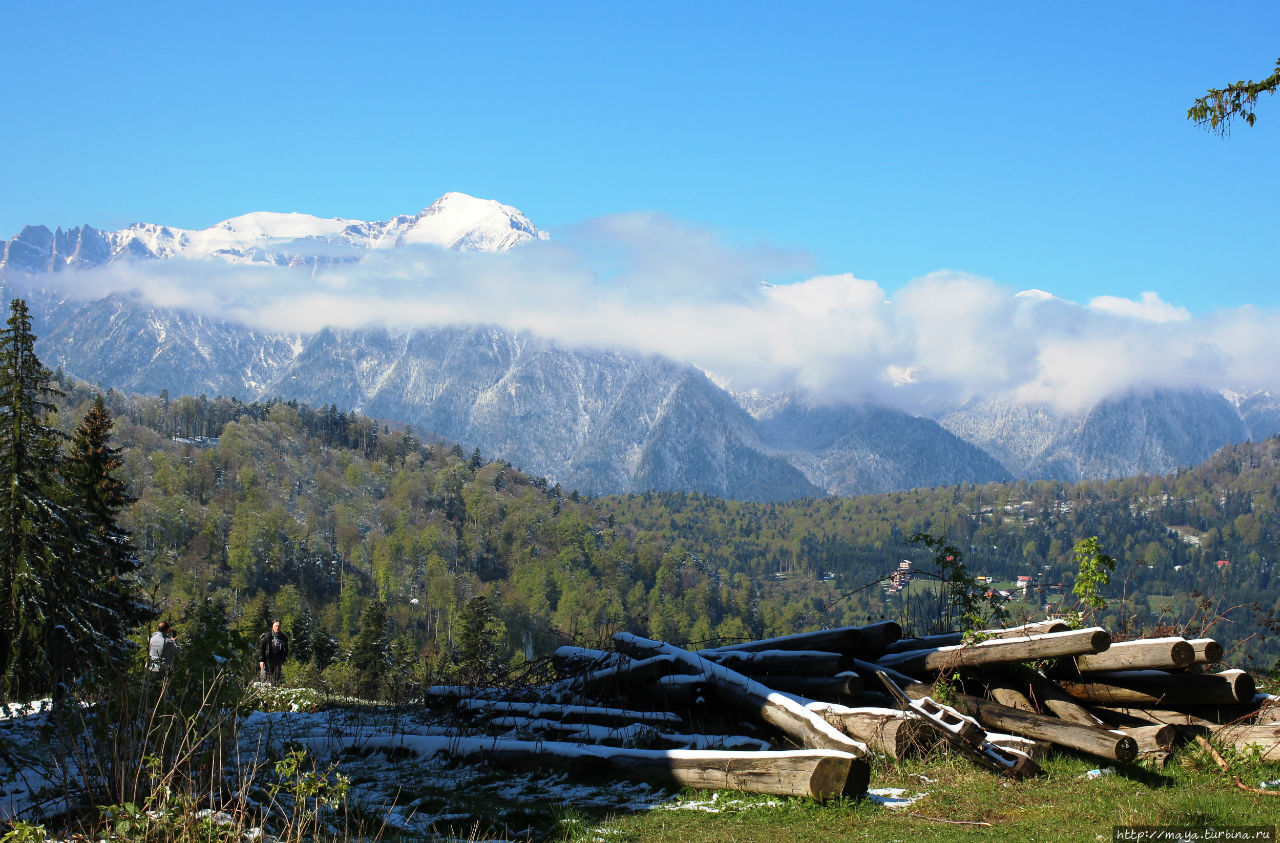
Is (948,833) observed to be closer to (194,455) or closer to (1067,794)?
(1067,794)

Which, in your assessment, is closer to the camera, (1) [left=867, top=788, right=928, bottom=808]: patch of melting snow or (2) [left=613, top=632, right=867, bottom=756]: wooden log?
(1) [left=867, top=788, right=928, bottom=808]: patch of melting snow

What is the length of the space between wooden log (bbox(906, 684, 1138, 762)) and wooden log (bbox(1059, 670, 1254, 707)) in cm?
134

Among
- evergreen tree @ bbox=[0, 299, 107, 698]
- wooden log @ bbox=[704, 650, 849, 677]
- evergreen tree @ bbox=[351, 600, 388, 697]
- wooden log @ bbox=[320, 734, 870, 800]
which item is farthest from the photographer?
evergreen tree @ bbox=[351, 600, 388, 697]

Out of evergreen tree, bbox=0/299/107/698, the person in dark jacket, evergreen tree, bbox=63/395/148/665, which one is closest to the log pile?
the person in dark jacket

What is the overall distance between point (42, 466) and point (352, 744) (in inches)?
1037

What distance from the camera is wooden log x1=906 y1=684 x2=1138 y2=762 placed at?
29.5ft

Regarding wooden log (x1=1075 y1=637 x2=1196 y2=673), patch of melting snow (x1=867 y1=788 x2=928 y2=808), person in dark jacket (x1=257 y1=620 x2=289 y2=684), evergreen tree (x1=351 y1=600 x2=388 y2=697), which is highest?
wooden log (x1=1075 y1=637 x2=1196 y2=673)

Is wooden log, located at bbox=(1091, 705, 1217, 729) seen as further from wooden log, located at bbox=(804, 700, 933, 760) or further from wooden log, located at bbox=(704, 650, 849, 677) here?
wooden log, located at bbox=(704, 650, 849, 677)

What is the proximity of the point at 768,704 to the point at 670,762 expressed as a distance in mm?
1792

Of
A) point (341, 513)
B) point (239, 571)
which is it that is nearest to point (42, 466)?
point (239, 571)

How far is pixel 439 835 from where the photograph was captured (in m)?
7.76

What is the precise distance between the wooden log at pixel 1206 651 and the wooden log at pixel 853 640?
3.39 m

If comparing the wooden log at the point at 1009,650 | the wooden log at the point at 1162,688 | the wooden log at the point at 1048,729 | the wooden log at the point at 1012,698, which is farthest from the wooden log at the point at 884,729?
the wooden log at the point at 1162,688

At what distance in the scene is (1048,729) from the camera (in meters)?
9.66
